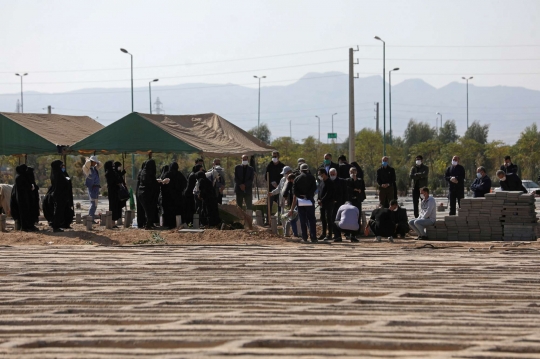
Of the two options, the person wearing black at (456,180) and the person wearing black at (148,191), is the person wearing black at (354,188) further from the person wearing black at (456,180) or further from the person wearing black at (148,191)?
the person wearing black at (148,191)

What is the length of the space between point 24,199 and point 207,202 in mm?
3894

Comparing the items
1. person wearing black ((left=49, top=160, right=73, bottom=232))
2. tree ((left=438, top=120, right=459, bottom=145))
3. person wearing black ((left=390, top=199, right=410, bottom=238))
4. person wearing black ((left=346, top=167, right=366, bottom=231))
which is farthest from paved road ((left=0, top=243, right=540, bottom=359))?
tree ((left=438, top=120, right=459, bottom=145))

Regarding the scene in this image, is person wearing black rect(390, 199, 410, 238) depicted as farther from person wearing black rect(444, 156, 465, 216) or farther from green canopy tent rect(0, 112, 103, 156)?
green canopy tent rect(0, 112, 103, 156)

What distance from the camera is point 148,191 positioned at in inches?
825

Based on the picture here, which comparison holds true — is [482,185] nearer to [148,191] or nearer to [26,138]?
[148,191]

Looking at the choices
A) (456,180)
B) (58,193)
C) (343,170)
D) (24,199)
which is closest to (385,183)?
(343,170)

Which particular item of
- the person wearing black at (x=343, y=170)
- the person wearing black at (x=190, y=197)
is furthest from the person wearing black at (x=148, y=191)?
the person wearing black at (x=343, y=170)

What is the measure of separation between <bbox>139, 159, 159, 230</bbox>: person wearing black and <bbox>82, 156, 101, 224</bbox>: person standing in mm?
1705

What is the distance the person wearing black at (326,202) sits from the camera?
18.3 meters

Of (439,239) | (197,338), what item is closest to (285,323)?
(197,338)

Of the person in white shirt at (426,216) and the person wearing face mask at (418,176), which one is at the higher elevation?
the person wearing face mask at (418,176)

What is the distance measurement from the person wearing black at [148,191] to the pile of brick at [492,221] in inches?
239

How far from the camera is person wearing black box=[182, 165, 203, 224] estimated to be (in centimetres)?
2064

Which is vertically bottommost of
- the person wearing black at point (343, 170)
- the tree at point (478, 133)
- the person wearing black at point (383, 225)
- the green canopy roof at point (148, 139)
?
the person wearing black at point (383, 225)
